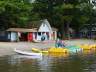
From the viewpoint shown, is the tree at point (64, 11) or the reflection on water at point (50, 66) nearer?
the reflection on water at point (50, 66)

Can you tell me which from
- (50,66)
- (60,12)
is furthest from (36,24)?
(50,66)

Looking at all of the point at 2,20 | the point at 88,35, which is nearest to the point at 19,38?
the point at 2,20

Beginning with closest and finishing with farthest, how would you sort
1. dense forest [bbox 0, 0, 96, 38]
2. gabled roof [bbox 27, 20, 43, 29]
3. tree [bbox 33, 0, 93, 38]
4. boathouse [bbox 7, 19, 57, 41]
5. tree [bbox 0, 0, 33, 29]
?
1. tree [bbox 0, 0, 33, 29]
2. boathouse [bbox 7, 19, 57, 41]
3. gabled roof [bbox 27, 20, 43, 29]
4. dense forest [bbox 0, 0, 96, 38]
5. tree [bbox 33, 0, 93, 38]

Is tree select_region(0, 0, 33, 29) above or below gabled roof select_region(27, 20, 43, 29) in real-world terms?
above

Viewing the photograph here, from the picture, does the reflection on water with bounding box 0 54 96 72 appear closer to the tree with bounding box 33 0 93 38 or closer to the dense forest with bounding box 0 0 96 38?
the dense forest with bounding box 0 0 96 38

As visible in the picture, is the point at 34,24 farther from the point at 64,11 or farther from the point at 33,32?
the point at 64,11

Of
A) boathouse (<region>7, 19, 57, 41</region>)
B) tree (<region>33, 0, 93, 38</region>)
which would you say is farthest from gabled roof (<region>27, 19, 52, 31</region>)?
tree (<region>33, 0, 93, 38</region>)

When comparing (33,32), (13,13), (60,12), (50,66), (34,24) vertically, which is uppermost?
(50,66)

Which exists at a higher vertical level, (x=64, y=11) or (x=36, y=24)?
(x=64, y=11)

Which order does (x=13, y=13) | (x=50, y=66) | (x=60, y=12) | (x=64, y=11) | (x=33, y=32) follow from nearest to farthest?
(x=50, y=66) → (x=13, y=13) → (x=33, y=32) → (x=60, y=12) → (x=64, y=11)

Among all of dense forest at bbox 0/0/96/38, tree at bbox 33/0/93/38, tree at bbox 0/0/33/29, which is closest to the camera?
tree at bbox 0/0/33/29

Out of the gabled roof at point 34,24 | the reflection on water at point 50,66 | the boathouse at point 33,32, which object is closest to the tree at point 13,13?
the boathouse at point 33,32

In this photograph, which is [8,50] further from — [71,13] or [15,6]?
[71,13]

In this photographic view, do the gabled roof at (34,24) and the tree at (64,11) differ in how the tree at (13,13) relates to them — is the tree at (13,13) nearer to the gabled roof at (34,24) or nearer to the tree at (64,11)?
the gabled roof at (34,24)
